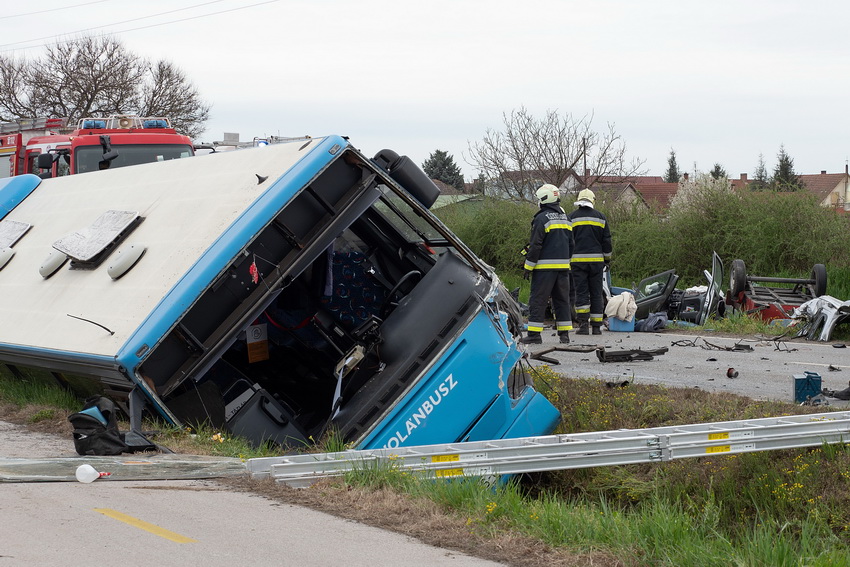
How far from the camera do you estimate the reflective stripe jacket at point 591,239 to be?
39.5ft

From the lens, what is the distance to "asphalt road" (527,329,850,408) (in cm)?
806

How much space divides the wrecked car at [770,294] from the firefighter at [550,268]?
3.87 m

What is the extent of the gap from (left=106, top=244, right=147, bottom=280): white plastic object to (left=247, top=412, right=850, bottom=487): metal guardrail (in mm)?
2037

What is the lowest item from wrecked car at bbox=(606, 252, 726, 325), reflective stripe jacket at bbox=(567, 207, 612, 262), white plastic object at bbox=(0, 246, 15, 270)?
wrecked car at bbox=(606, 252, 726, 325)

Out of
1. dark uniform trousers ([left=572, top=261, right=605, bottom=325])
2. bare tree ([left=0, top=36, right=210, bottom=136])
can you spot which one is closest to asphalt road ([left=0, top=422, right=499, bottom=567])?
dark uniform trousers ([left=572, top=261, right=605, bottom=325])

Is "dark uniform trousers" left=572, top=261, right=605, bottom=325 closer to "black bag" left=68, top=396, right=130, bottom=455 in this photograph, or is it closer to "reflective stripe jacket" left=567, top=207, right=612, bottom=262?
"reflective stripe jacket" left=567, top=207, right=612, bottom=262

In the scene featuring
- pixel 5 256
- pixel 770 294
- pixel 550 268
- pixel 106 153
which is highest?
pixel 106 153

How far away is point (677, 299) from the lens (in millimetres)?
15039

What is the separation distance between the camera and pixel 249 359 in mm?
7324

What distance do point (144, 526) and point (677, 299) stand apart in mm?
12269

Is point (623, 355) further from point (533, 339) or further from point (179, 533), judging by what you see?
point (179, 533)

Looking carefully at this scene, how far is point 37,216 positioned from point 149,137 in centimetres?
560

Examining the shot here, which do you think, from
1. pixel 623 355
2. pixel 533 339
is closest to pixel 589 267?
pixel 533 339

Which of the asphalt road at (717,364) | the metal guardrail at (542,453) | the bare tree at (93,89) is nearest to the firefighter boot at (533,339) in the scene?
the asphalt road at (717,364)
